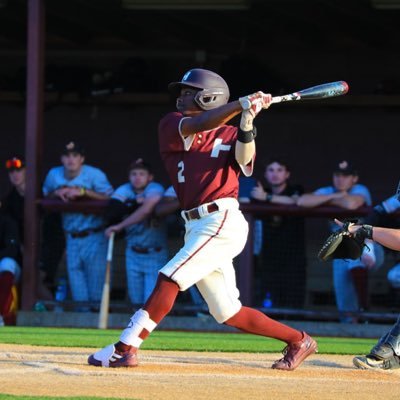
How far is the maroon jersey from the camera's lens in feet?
21.4

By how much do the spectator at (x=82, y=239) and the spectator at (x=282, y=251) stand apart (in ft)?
5.33

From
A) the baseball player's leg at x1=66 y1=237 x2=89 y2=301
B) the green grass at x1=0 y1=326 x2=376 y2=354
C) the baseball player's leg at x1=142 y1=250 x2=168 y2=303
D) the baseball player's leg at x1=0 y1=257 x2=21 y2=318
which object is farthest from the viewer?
the baseball player's leg at x1=0 y1=257 x2=21 y2=318

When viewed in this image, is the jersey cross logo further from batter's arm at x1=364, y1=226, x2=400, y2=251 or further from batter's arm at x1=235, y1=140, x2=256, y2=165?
batter's arm at x1=364, y1=226, x2=400, y2=251

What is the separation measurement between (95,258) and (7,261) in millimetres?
935

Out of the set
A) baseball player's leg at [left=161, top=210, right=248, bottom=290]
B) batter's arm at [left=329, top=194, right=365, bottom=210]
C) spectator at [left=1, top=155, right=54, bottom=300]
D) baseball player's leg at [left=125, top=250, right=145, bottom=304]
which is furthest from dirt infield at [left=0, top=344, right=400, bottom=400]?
spectator at [left=1, top=155, right=54, bottom=300]

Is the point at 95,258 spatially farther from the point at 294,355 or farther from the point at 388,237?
the point at 388,237

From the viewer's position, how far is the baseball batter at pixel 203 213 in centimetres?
643

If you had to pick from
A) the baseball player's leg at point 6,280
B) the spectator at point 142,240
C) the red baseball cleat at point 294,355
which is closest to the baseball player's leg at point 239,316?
the red baseball cleat at point 294,355

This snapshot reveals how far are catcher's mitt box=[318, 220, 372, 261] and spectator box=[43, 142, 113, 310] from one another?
197 inches

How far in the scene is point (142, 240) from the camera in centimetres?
1136

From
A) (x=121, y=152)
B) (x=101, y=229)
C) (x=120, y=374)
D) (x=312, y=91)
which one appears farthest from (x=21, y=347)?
(x=121, y=152)

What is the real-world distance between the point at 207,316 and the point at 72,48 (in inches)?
225

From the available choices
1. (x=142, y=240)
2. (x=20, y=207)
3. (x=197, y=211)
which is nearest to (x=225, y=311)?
(x=197, y=211)

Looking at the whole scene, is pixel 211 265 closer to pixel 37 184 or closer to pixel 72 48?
pixel 37 184
